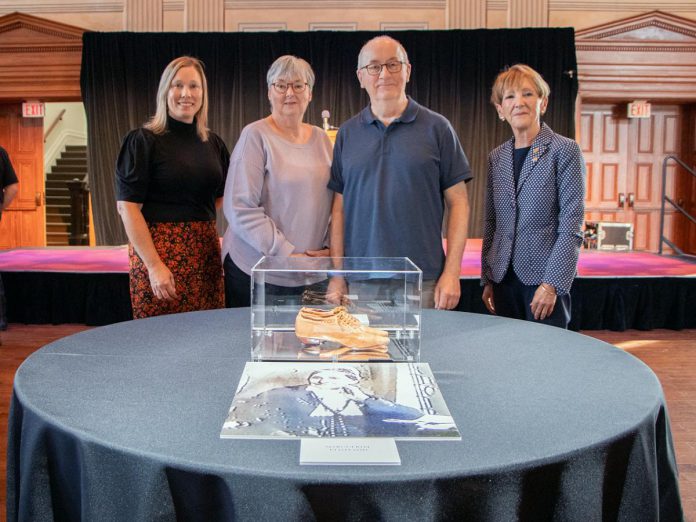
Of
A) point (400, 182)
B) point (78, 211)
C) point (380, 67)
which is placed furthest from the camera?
point (78, 211)

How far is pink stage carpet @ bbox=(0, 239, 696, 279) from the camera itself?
4.81 m

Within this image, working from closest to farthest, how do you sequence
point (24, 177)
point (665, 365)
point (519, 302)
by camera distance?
1. point (519, 302)
2. point (665, 365)
3. point (24, 177)

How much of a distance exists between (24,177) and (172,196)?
7436mm

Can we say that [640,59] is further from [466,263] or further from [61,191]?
[61,191]

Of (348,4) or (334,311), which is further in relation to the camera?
(348,4)

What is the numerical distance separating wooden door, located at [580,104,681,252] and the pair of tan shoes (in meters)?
7.66

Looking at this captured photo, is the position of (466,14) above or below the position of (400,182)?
above

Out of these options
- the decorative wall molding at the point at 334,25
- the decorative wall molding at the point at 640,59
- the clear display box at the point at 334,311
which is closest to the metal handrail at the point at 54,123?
the decorative wall molding at the point at 334,25

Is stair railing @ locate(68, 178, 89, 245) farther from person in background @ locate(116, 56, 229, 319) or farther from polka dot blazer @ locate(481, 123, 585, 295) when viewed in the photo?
polka dot blazer @ locate(481, 123, 585, 295)

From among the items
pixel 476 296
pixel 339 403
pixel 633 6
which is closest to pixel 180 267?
pixel 339 403

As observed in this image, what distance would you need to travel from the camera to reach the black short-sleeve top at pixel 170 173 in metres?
2.20

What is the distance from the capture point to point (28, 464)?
98 centimetres

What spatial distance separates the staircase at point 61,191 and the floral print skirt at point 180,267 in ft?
28.0

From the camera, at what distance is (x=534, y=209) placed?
6.98ft
